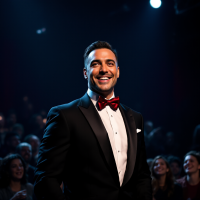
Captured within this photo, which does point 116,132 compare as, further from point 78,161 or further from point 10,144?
point 10,144

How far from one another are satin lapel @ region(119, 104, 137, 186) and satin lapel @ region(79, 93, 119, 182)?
0.34ft

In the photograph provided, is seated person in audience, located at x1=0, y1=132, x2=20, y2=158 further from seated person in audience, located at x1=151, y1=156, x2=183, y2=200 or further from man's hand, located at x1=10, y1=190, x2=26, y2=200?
seated person in audience, located at x1=151, y1=156, x2=183, y2=200

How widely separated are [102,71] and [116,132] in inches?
16.6

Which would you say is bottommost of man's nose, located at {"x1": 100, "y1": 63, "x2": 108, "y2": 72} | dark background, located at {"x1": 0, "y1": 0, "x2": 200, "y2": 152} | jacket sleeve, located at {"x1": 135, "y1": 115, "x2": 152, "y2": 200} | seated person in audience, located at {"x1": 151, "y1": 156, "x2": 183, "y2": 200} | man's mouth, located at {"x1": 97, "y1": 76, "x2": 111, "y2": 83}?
seated person in audience, located at {"x1": 151, "y1": 156, "x2": 183, "y2": 200}

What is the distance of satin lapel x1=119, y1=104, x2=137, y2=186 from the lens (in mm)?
1639

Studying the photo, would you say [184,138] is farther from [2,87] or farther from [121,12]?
[2,87]

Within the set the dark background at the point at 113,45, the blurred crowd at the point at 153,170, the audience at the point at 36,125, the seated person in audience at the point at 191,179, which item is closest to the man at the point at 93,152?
the blurred crowd at the point at 153,170

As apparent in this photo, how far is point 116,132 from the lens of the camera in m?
1.72

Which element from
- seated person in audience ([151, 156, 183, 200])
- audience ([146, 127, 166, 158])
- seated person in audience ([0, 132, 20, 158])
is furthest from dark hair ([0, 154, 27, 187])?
audience ([146, 127, 166, 158])

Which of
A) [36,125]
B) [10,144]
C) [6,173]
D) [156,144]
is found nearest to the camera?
[6,173]

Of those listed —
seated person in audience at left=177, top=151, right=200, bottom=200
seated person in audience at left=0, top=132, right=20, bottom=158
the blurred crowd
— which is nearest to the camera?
the blurred crowd

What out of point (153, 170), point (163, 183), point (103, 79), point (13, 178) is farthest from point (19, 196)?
point (103, 79)

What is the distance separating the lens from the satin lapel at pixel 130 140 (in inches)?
64.5

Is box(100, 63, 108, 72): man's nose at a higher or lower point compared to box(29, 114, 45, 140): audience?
lower
